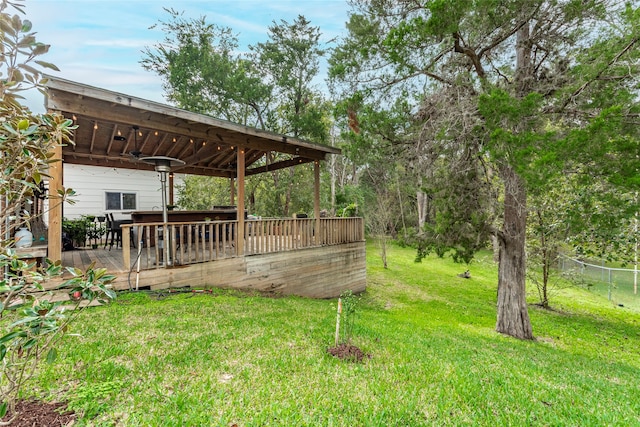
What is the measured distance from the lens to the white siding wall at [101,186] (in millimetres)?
10945

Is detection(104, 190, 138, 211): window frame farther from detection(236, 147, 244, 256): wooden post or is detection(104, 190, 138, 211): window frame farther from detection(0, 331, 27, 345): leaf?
detection(0, 331, 27, 345): leaf

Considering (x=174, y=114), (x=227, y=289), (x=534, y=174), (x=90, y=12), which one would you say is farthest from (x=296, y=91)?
(x=534, y=174)

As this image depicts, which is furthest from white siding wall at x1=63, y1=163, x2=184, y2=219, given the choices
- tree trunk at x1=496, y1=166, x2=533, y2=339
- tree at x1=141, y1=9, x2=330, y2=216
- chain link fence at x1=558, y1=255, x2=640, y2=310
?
chain link fence at x1=558, y1=255, x2=640, y2=310

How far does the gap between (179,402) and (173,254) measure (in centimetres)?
377

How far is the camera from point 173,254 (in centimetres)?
546

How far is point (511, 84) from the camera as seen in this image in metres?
5.72

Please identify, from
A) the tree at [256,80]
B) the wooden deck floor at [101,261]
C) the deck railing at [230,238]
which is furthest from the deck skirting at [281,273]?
the tree at [256,80]

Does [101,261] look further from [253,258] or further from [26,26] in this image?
[26,26]

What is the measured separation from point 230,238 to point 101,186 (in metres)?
8.77

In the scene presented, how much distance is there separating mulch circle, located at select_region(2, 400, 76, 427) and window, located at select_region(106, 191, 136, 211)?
1181 cm

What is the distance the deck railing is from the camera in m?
5.57

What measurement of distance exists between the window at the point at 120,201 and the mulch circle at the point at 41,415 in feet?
38.8

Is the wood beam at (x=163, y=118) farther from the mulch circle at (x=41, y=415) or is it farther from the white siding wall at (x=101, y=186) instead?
the white siding wall at (x=101, y=186)

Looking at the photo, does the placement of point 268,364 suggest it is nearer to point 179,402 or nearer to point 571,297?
point 179,402
